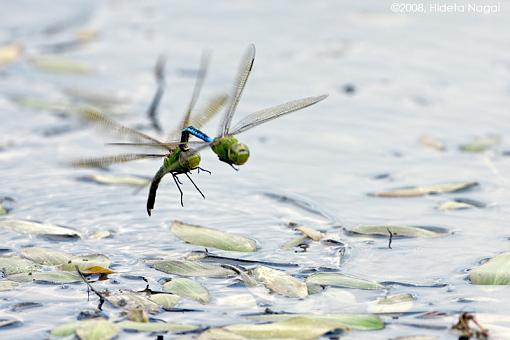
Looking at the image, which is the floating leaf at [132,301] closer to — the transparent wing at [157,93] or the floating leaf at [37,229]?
the floating leaf at [37,229]

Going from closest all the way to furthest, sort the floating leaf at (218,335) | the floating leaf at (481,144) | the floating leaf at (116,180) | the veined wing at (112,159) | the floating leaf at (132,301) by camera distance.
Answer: the floating leaf at (218,335)
the floating leaf at (132,301)
the veined wing at (112,159)
the floating leaf at (116,180)
the floating leaf at (481,144)

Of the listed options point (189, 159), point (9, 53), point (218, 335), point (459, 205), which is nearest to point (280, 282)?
point (218, 335)

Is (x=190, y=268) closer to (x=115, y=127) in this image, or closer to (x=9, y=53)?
(x=115, y=127)

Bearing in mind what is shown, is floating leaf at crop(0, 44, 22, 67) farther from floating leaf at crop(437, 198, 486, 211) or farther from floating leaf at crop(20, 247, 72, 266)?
floating leaf at crop(437, 198, 486, 211)

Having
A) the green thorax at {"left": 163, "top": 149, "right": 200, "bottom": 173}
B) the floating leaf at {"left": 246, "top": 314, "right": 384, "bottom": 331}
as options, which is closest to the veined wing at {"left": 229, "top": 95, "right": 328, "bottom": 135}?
the green thorax at {"left": 163, "top": 149, "right": 200, "bottom": 173}

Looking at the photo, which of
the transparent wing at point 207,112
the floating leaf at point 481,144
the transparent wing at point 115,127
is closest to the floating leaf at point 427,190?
the floating leaf at point 481,144

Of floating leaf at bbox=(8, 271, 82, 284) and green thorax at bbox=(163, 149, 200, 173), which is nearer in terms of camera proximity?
floating leaf at bbox=(8, 271, 82, 284)
